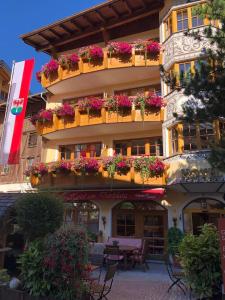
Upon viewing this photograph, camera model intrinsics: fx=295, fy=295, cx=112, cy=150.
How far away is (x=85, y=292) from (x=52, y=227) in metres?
2.27

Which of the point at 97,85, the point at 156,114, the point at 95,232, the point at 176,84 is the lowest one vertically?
the point at 95,232

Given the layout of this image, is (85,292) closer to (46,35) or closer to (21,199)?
(21,199)

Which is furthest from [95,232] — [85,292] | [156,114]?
[85,292]

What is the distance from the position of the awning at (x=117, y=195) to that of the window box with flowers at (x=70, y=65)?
715 centimetres

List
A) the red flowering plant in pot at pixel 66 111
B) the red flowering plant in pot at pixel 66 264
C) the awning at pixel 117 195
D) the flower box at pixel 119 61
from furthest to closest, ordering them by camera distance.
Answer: the red flowering plant in pot at pixel 66 111, the flower box at pixel 119 61, the awning at pixel 117 195, the red flowering plant in pot at pixel 66 264

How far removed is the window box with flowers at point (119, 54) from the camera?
16.4 meters

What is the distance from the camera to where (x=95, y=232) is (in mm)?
16312

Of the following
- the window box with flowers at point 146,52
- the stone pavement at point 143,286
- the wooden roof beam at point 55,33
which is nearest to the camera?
the stone pavement at point 143,286

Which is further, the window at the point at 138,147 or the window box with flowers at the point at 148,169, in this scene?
the window at the point at 138,147

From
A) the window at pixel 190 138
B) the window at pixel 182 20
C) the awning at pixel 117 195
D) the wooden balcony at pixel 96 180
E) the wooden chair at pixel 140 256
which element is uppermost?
the window at pixel 182 20

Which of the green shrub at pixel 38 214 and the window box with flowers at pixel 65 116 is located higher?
the window box with flowers at pixel 65 116

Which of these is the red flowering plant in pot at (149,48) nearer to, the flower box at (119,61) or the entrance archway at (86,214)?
the flower box at (119,61)

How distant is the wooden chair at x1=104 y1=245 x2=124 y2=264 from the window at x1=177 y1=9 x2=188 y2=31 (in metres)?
11.6

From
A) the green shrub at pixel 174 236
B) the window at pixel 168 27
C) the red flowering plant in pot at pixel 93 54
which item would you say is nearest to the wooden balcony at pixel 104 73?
the red flowering plant in pot at pixel 93 54
